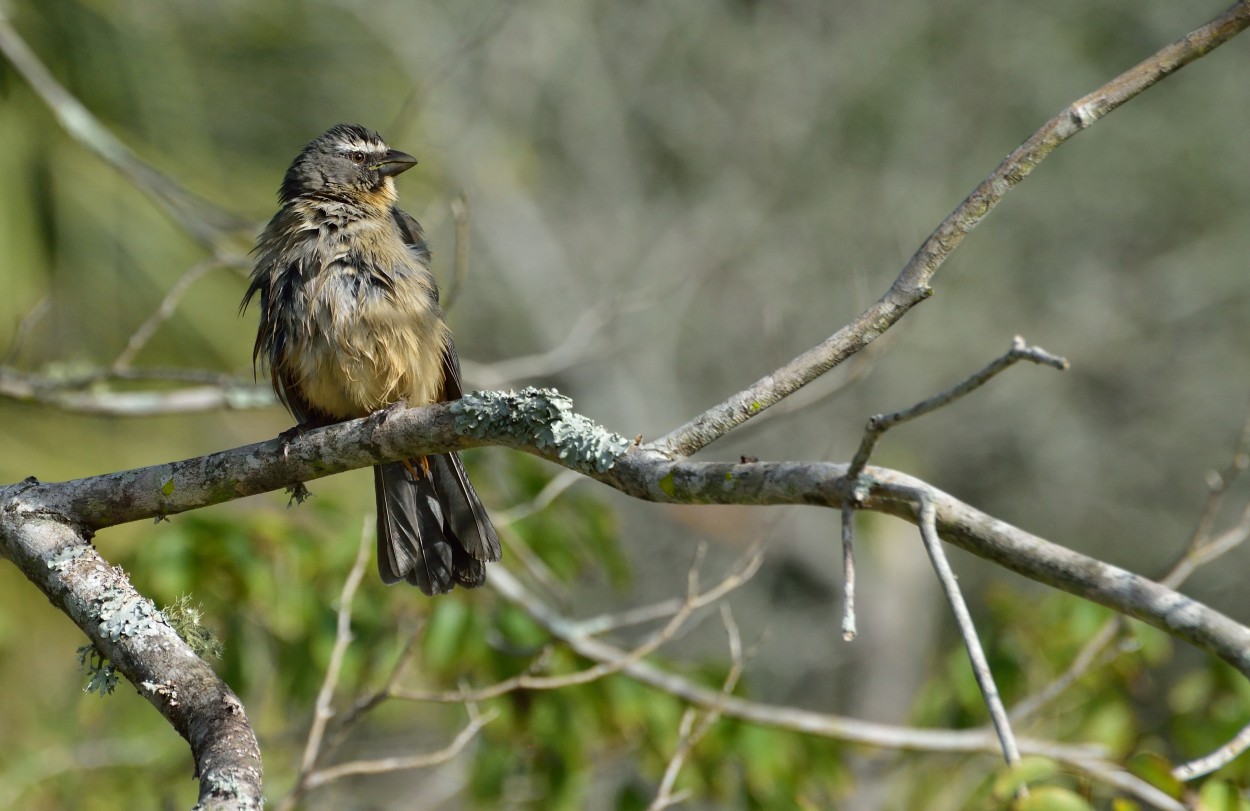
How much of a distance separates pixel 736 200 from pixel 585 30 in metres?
2.14

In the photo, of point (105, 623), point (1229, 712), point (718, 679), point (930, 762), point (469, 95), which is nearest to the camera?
point (105, 623)

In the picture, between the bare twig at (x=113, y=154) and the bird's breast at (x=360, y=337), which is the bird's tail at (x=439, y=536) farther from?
the bare twig at (x=113, y=154)

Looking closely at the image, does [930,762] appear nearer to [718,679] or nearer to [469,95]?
[718,679]

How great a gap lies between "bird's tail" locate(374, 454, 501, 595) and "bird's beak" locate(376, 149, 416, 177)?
1055 mm

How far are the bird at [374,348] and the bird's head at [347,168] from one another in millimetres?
26

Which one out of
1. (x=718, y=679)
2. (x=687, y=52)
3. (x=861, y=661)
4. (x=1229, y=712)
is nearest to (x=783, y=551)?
(x=861, y=661)

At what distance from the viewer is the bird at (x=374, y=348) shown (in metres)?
3.45

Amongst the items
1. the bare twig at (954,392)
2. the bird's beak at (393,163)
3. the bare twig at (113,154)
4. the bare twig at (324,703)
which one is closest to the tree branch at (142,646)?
the bare twig at (324,703)

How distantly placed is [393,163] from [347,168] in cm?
17

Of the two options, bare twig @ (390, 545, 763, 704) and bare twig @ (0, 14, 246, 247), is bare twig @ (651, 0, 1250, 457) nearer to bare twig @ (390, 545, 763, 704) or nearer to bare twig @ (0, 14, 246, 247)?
bare twig @ (390, 545, 763, 704)

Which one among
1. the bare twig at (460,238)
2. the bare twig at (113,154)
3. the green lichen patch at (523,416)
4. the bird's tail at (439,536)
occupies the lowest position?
the green lichen patch at (523,416)

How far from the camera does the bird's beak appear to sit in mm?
4008

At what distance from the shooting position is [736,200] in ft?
35.8

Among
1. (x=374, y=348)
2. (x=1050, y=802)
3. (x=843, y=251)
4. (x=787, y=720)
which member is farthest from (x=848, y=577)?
(x=843, y=251)
